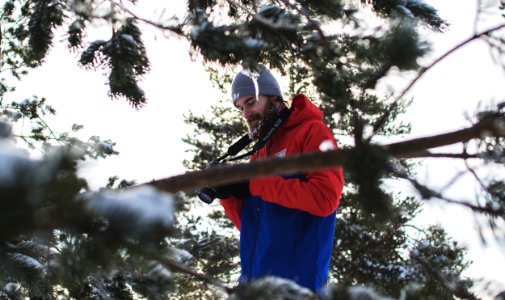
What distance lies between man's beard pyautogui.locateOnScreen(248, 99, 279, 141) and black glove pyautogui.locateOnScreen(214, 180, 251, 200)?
0.39 metres

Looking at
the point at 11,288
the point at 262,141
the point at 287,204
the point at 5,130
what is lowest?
the point at 5,130

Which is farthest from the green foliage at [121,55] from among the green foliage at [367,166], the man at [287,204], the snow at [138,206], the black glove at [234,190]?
the snow at [138,206]

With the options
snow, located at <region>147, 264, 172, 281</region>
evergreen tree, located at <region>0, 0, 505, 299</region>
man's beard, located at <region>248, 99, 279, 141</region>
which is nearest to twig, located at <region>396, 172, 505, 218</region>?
evergreen tree, located at <region>0, 0, 505, 299</region>

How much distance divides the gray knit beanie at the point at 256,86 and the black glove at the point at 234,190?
→ 647 mm

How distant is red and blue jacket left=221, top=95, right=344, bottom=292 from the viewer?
8.91ft

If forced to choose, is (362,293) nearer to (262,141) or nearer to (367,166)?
(367,166)

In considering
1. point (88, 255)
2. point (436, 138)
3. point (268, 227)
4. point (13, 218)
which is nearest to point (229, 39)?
point (268, 227)

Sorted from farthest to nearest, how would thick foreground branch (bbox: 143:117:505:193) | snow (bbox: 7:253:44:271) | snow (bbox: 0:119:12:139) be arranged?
snow (bbox: 7:253:44:271) → thick foreground branch (bbox: 143:117:505:193) → snow (bbox: 0:119:12:139)

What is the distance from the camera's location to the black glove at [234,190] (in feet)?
9.34

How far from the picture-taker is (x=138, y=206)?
966mm

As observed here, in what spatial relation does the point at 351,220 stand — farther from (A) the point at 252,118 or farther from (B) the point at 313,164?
(B) the point at 313,164

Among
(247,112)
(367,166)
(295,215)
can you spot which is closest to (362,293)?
(367,166)

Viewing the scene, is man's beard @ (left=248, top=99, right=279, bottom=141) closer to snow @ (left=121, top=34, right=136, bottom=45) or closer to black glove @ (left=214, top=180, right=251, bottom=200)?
black glove @ (left=214, top=180, right=251, bottom=200)

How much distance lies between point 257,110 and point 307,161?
193 cm
